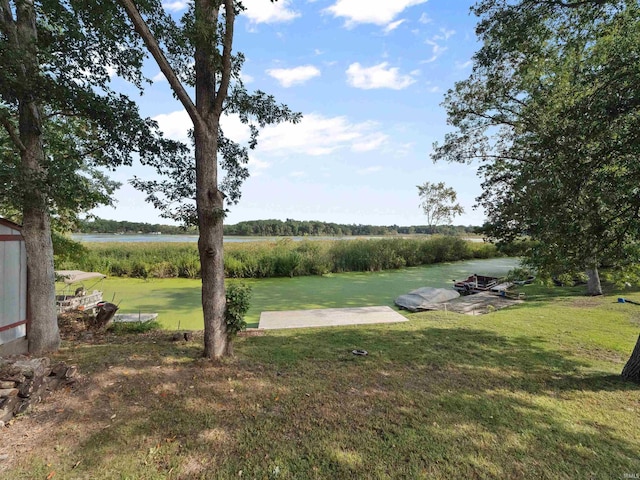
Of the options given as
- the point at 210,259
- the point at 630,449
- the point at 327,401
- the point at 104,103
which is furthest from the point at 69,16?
the point at 630,449

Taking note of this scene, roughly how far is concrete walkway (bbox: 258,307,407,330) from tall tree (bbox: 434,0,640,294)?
288 cm

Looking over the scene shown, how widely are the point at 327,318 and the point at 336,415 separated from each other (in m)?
4.10

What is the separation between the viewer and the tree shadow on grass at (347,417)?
2.11 metres

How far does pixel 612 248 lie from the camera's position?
3.63m

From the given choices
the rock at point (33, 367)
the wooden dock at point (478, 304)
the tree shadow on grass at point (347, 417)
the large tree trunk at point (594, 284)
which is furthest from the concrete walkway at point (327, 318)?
the large tree trunk at point (594, 284)

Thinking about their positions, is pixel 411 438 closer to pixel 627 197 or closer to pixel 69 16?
pixel 627 197

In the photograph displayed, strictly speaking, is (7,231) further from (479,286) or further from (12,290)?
(479,286)

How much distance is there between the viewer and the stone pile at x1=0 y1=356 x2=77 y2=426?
2592mm

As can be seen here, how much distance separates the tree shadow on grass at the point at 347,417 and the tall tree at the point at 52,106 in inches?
54.5

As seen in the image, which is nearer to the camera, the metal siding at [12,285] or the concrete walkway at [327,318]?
the metal siding at [12,285]

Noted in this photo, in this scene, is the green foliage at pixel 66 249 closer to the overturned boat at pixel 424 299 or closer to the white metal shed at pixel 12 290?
the white metal shed at pixel 12 290

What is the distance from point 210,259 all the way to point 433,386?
2.86m

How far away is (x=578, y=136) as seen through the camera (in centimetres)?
346

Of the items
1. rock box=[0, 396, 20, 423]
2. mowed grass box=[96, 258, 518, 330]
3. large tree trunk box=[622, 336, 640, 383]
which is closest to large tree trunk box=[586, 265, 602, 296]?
mowed grass box=[96, 258, 518, 330]
